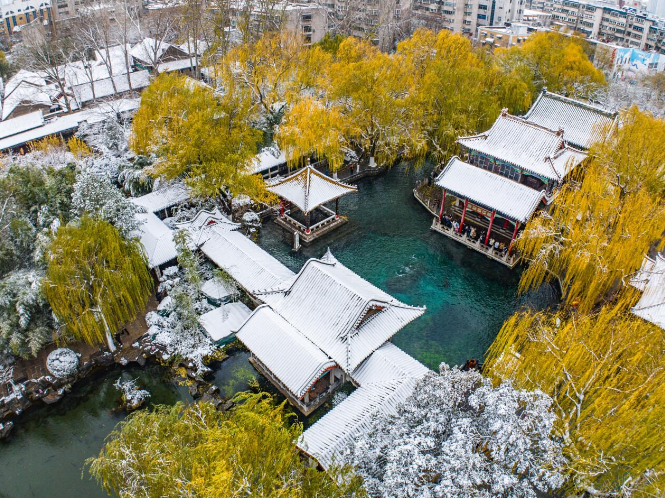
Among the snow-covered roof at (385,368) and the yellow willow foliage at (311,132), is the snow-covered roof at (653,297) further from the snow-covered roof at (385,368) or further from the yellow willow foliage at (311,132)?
the yellow willow foliage at (311,132)

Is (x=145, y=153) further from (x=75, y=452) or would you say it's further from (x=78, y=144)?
(x=75, y=452)

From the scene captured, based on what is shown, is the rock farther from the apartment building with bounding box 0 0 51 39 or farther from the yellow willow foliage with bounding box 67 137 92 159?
the apartment building with bounding box 0 0 51 39

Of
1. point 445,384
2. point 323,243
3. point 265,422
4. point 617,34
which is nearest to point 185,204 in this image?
point 323,243

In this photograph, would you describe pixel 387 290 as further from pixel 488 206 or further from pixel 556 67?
pixel 556 67

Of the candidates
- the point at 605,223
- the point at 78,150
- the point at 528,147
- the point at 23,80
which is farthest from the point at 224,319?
the point at 23,80

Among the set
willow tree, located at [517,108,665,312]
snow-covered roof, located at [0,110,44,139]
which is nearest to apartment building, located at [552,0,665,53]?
willow tree, located at [517,108,665,312]

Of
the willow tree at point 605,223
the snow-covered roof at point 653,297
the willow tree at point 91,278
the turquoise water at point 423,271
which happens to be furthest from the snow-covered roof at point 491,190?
the willow tree at point 91,278
